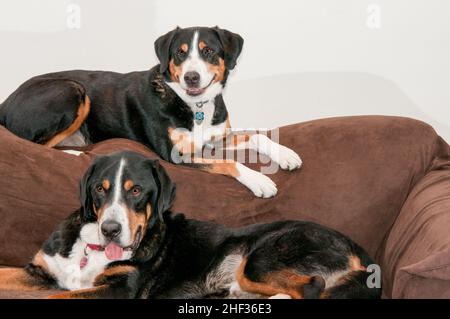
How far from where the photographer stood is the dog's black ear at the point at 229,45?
3783mm

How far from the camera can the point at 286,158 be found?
11.9 ft

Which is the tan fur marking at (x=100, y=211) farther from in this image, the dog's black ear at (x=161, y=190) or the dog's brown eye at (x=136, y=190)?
the dog's black ear at (x=161, y=190)

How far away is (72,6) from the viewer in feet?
14.3

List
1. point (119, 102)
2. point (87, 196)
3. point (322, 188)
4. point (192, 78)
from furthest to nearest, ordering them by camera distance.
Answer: point (119, 102)
point (192, 78)
point (322, 188)
point (87, 196)

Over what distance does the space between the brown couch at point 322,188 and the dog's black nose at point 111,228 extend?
0.70 m

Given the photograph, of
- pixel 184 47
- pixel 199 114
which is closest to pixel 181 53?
pixel 184 47

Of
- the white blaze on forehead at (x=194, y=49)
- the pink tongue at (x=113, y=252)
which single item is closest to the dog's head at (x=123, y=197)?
the pink tongue at (x=113, y=252)

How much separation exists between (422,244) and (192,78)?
4.97ft

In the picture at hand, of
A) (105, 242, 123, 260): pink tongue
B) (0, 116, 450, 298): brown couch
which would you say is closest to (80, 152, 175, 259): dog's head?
(105, 242, 123, 260): pink tongue

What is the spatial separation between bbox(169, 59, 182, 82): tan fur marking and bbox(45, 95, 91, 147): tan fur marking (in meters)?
0.57

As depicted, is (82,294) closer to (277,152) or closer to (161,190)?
(161,190)

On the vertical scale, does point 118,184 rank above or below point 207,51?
below

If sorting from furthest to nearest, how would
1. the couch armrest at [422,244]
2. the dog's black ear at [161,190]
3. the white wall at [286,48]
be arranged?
the white wall at [286,48] → the dog's black ear at [161,190] → the couch armrest at [422,244]
